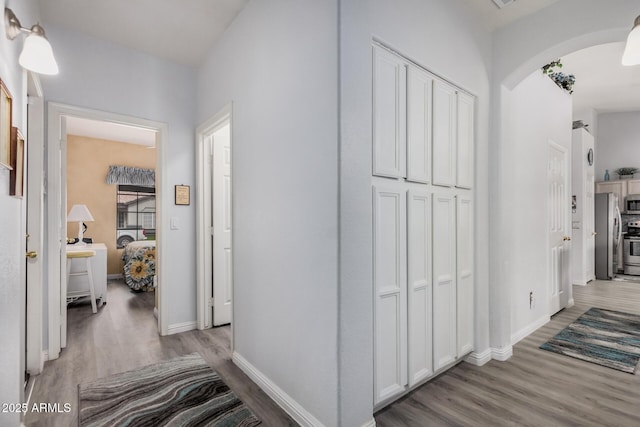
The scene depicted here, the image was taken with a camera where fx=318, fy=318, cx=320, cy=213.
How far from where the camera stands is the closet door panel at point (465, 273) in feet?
7.73

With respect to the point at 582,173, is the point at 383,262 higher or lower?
lower

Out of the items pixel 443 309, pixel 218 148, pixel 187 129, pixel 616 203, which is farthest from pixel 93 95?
pixel 616 203

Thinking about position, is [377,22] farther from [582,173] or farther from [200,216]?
[582,173]

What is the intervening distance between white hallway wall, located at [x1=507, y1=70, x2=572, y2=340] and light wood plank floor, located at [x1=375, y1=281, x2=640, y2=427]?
0.53 meters

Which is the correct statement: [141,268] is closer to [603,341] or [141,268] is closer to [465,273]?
[465,273]

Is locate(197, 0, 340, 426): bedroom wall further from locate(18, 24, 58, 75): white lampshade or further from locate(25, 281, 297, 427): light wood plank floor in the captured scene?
locate(18, 24, 58, 75): white lampshade

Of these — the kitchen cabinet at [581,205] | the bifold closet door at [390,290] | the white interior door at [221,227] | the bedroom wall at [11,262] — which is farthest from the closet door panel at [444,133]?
the kitchen cabinet at [581,205]

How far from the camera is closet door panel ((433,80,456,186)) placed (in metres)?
2.16

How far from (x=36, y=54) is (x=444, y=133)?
2.34 meters

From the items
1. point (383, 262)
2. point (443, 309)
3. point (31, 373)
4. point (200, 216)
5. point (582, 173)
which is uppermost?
point (582, 173)

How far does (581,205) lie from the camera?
5348 mm

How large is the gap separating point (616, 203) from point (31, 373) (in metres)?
8.67

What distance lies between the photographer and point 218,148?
11.0ft

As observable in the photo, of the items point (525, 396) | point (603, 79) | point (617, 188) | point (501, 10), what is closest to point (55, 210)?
point (525, 396)
